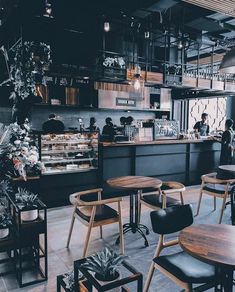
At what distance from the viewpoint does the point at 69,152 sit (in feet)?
17.5

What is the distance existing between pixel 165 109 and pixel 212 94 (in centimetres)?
169

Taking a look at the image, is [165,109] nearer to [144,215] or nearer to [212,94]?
[212,94]

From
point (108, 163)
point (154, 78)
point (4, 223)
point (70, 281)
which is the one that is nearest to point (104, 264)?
point (70, 281)

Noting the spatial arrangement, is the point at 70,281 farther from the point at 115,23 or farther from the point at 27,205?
the point at 115,23

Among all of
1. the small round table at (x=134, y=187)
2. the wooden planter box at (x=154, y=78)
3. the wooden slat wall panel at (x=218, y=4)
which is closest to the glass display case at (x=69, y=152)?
the small round table at (x=134, y=187)

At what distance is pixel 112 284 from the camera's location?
1812 millimetres

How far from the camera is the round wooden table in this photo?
1.70 m

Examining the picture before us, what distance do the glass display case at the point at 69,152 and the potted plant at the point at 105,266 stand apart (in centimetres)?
326

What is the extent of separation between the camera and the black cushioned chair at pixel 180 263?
2.00m

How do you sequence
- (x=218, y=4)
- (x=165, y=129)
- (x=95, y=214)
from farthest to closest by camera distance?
(x=165, y=129) < (x=218, y=4) < (x=95, y=214)

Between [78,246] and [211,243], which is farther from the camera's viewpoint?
[78,246]

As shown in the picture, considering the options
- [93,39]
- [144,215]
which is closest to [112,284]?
[144,215]

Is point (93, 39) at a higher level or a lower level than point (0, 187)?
higher

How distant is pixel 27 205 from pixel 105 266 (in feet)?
4.21
